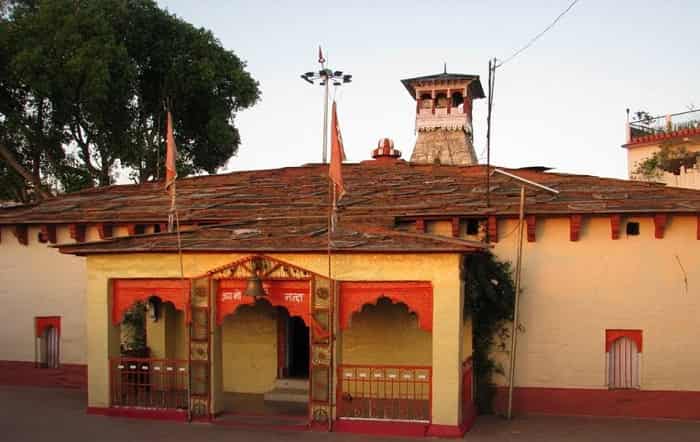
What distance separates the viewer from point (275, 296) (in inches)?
509

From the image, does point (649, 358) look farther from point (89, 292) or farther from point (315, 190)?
point (89, 292)

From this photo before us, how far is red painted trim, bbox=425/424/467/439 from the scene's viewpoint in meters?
11.9

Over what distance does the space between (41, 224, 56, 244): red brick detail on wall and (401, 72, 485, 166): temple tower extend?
1676 cm

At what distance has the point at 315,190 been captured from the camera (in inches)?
690

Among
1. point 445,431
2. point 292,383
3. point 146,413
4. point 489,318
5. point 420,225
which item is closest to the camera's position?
point 445,431

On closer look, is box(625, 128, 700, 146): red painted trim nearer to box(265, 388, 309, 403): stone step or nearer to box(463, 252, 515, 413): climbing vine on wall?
box(463, 252, 515, 413): climbing vine on wall

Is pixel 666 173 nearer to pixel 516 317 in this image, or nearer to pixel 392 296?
pixel 516 317

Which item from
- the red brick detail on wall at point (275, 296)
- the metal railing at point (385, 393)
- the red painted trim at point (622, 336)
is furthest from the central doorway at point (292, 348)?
the red painted trim at point (622, 336)

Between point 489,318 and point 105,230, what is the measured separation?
8.58m

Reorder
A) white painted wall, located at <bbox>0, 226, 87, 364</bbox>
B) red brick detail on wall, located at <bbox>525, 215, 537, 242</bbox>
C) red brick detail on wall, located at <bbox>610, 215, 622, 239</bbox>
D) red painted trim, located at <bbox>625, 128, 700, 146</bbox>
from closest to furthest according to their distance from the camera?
red brick detail on wall, located at <bbox>610, 215, 622, 239</bbox> → red brick detail on wall, located at <bbox>525, 215, 537, 242</bbox> → white painted wall, located at <bbox>0, 226, 87, 364</bbox> → red painted trim, located at <bbox>625, 128, 700, 146</bbox>

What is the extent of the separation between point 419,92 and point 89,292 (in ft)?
71.9

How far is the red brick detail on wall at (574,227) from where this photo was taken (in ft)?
45.6

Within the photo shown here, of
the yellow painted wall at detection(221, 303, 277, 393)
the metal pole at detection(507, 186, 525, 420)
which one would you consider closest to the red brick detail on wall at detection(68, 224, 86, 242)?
the yellow painted wall at detection(221, 303, 277, 393)

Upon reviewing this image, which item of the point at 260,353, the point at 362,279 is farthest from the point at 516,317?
the point at 260,353
